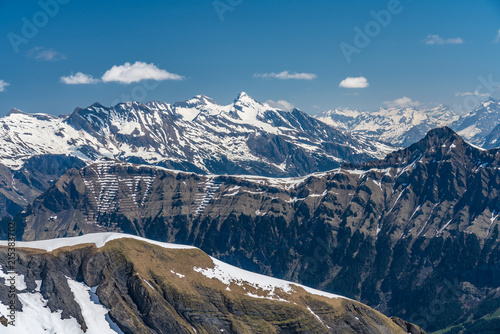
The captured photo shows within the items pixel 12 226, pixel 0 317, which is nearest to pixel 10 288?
pixel 0 317

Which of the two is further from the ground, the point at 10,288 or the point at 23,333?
the point at 10,288

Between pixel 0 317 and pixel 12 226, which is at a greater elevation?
pixel 12 226

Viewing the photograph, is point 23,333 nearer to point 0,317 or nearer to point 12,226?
point 0,317

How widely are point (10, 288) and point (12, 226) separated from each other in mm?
35817

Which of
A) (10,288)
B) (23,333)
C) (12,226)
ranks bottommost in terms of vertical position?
(23,333)

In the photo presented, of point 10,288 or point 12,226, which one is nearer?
point 12,226

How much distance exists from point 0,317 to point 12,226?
4281cm

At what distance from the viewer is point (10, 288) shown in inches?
7864

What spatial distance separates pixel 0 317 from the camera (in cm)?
19550

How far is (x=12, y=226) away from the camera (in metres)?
179

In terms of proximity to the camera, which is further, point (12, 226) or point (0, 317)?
point (0, 317)

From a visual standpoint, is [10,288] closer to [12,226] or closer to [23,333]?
[23,333]

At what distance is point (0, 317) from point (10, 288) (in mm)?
11287

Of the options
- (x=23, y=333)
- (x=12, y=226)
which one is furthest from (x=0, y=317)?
(x=12, y=226)
